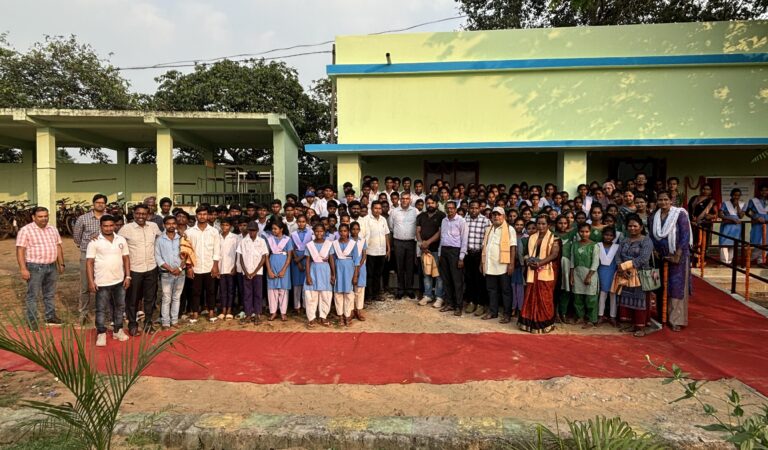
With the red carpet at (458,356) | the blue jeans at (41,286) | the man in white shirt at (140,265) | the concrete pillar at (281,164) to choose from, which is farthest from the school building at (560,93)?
the blue jeans at (41,286)

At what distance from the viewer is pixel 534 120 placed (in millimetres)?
9234

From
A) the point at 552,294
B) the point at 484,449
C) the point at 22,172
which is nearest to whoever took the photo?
the point at 484,449

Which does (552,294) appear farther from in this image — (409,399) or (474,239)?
(409,399)

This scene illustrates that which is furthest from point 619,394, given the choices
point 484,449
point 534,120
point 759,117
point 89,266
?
point 759,117

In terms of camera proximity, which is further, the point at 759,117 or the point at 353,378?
the point at 759,117

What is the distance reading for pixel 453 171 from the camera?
35.0 ft

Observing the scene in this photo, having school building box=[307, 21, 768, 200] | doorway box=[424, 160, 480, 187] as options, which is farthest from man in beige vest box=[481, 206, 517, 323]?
doorway box=[424, 160, 480, 187]

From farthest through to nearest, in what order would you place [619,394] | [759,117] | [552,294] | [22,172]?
1. [22,172]
2. [759,117]
3. [552,294]
4. [619,394]

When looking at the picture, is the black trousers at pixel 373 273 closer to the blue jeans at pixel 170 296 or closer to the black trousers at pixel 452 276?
the black trousers at pixel 452 276

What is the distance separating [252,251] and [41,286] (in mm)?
2651

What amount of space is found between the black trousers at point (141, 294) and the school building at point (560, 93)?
437 cm

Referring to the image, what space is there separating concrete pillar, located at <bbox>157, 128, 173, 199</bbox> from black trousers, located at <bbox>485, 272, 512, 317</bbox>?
25.6 feet

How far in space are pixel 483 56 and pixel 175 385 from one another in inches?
326

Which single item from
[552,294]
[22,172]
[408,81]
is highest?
[408,81]
